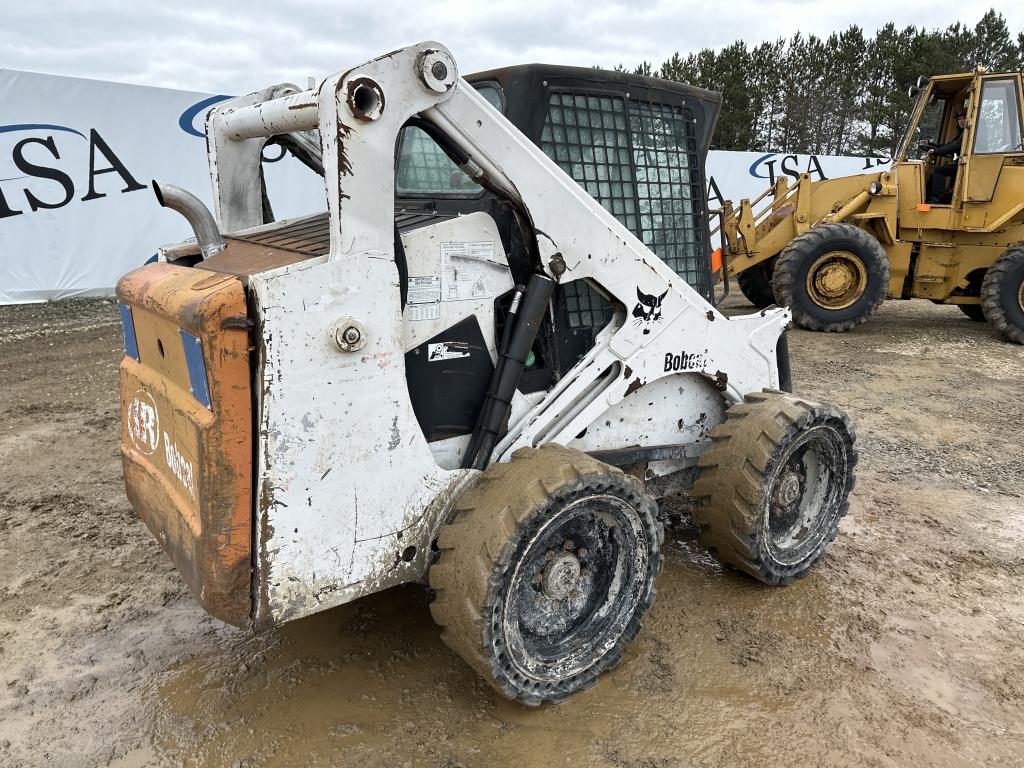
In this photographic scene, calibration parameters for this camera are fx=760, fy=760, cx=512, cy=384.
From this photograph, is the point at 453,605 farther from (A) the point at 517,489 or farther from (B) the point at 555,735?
(B) the point at 555,735

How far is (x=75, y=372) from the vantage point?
260 inches

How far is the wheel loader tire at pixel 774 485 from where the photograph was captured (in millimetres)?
2926

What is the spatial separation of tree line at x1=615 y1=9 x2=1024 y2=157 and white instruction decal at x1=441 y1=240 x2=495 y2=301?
2822 cm

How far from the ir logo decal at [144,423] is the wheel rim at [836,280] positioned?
772 centimetres

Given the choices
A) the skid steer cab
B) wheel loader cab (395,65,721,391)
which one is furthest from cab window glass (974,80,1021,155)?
the skid steer cab

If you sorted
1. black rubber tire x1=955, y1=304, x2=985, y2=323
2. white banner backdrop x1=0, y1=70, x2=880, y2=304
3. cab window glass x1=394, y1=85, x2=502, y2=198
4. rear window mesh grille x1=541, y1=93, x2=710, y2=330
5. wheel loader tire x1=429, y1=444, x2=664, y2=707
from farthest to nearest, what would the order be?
black rubber tire x1=955, y1=304, x2=985, y2=323 → white banner backdrop x1=0, y1=70, x2=880, y2=304 → cab window glass x1=394, y1=85, x2=502, y2=198 → rear window mesh grille x1=541, y1=93, x2=710, y2=330 → wheel loader tire x1=429, y1=444, x2=664, y2=707

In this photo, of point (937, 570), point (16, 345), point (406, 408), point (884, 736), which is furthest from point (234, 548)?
point (16, 345)

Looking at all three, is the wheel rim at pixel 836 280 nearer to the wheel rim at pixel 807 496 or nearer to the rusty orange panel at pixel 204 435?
the wheel rim at pixel 807 496

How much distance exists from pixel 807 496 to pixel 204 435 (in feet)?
8.37

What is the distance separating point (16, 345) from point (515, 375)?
702 cm

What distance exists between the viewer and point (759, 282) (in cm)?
1045

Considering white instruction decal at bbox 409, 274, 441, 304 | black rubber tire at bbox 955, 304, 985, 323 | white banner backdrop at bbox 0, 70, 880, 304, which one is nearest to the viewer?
white instruction decal at bbox 409, 274, 441, 304

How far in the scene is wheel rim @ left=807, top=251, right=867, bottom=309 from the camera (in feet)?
28.3

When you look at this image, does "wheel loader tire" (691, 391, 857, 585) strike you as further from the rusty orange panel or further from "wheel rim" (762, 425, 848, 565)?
the rusty orange panel
